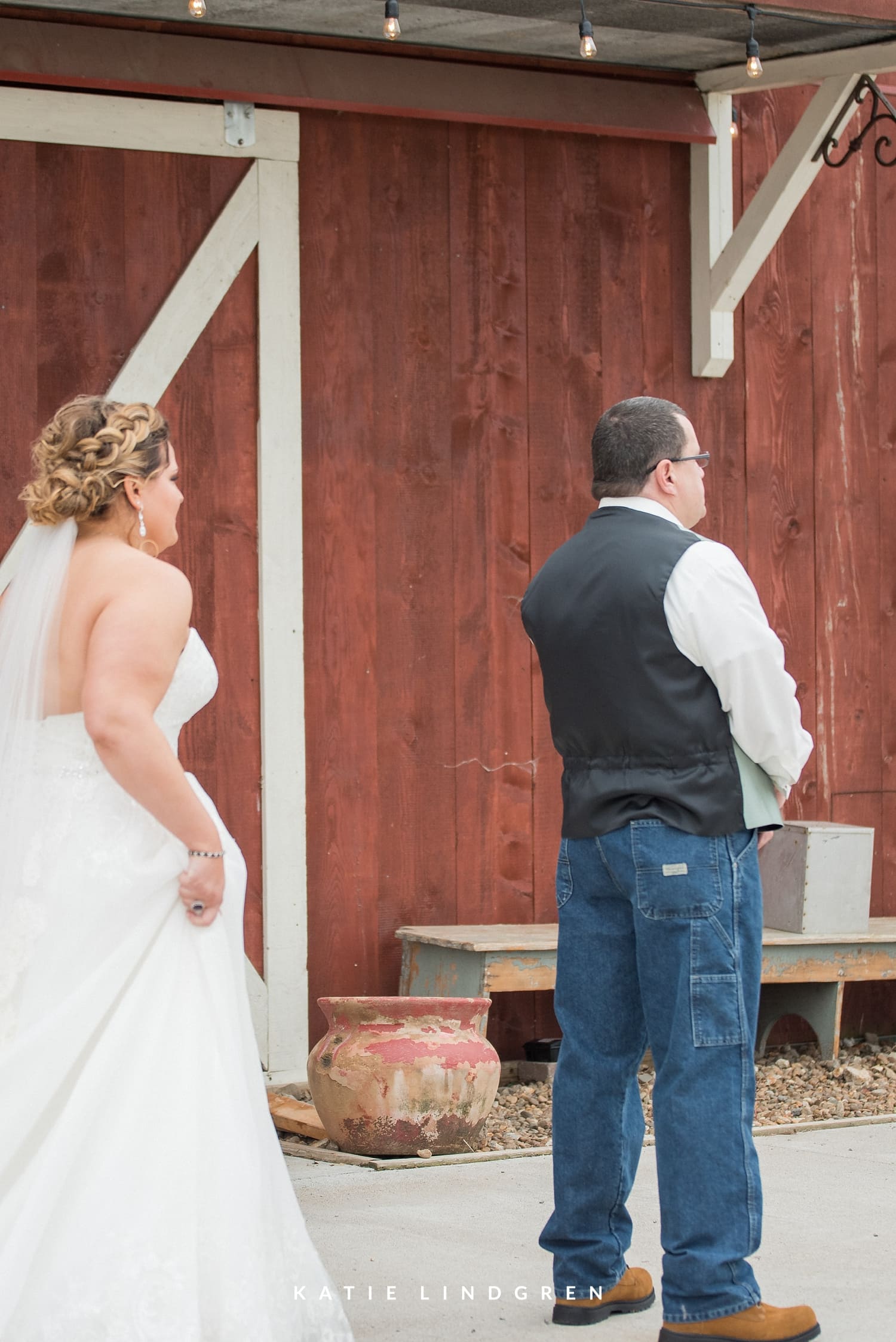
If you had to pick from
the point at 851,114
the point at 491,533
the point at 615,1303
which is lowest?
the point at 615,1303

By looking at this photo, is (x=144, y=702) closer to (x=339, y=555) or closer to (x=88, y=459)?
(x=88, y=459)

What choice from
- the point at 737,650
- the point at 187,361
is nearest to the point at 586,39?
the point at 187,361

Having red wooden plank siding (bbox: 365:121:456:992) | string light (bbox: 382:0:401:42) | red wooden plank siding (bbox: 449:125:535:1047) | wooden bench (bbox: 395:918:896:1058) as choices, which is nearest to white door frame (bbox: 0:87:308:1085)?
red wooden plank siding (bbox: 365:121:456:992)

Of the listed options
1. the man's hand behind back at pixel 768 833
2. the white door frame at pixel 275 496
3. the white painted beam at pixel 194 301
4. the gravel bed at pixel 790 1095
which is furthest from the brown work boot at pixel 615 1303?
the white painted beam at pixel 194 301

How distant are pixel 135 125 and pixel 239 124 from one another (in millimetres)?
339

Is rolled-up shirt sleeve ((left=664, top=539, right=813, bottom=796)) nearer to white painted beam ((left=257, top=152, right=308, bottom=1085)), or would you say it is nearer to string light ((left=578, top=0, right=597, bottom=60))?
string light ((left=578, top=0, right=597, bottom=60))

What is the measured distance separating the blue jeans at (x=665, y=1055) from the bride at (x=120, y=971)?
527 millimetres

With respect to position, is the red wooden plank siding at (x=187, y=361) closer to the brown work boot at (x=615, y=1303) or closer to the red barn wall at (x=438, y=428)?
the red barn wall at (x=438, y=428)

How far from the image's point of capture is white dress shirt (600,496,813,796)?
3.01 metres

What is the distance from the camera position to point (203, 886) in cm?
303

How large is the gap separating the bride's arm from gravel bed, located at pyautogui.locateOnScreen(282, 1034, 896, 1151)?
229 centimetres

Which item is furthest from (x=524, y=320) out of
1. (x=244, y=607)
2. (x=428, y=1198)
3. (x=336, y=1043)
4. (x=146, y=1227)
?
(x=146, y=1227)

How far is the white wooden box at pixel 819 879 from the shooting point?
5969mm

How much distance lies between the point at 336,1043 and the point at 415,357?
2345 millimetres
